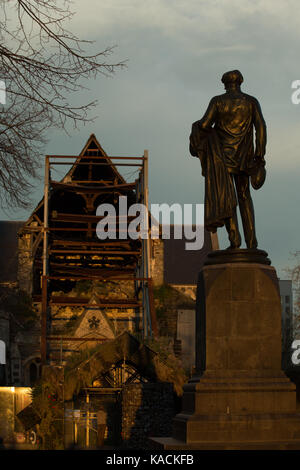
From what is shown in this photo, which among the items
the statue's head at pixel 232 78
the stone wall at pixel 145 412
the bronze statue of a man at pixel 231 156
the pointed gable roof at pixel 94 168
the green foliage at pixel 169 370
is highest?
the pointed gable roof at pixel 94 168

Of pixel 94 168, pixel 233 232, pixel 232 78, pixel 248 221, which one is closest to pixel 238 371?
pixel 233 232

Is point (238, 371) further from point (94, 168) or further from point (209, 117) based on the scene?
point (94, 168)

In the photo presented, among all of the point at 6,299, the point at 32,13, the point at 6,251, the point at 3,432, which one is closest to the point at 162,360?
the point at 3,432

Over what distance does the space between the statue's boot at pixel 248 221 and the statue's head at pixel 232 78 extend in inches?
58.8

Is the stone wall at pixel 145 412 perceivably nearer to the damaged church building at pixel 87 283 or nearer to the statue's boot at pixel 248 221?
the damaged church building at pixel 87 283

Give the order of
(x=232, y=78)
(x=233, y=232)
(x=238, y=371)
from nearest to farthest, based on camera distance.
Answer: (x=238, y=371) < (x=233, y=232) < (x=232, y=78)

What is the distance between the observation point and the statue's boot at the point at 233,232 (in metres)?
9.41

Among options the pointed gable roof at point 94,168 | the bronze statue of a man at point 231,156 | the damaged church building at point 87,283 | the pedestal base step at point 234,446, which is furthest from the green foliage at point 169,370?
the pointed gable roof at point 94,168

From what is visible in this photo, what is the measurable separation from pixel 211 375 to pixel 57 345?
29.9m

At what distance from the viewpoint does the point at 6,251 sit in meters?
45.0

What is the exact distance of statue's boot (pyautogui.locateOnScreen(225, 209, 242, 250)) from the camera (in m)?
9.41

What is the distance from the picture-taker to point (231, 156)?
31.2 feet

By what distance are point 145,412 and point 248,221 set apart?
13037 millimetres
